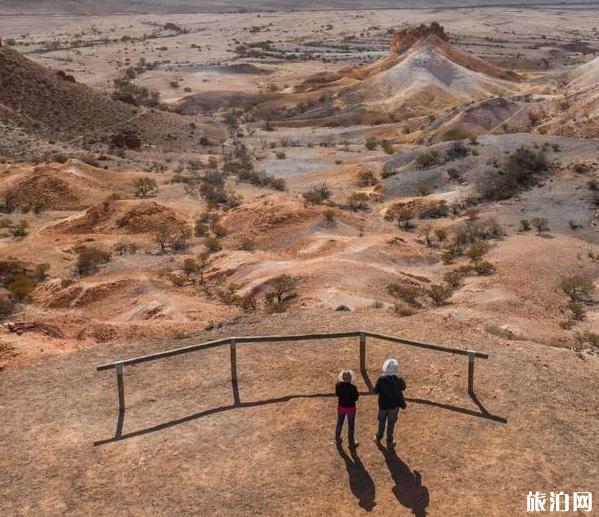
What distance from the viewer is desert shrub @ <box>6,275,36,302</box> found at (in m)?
19.3

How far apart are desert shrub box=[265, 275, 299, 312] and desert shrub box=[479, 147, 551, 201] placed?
12.8 metres

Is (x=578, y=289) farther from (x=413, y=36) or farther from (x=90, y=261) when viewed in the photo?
(x=413, y=36)

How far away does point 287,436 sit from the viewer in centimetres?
1024

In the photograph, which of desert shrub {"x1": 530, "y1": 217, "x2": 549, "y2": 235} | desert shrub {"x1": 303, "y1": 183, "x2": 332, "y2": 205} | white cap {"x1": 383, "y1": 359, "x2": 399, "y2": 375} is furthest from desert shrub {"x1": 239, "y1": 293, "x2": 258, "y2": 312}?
desert shrub {"x1": 530, "y1": 217, "x2": 549, "y2": 235}

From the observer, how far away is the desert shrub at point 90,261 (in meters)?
21.8

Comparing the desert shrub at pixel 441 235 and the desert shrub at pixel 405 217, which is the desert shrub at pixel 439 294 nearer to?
the desert shrub at pixel 441 235

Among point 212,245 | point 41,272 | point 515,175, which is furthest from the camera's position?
point 515,175

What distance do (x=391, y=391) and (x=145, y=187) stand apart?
994 inches

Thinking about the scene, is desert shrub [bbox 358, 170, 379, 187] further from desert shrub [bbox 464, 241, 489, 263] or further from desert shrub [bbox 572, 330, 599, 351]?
desert shrub [bbox 572, 330, 599, 351]

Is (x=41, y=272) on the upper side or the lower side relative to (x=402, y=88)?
lower

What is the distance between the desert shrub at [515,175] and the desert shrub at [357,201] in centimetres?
508

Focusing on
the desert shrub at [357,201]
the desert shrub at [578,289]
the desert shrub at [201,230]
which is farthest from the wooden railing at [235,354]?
the desert shrub at [357,201]

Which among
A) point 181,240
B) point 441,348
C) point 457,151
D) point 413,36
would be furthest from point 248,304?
point 413,36

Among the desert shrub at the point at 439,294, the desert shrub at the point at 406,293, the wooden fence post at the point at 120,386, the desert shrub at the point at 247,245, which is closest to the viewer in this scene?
the wooden fence post at the point at 120,386
